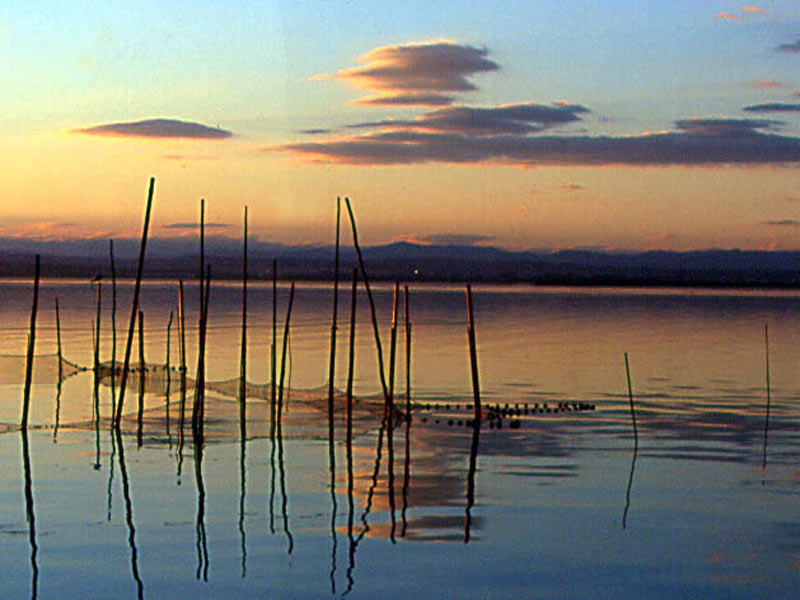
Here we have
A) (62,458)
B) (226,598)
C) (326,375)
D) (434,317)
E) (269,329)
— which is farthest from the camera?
(434,317)

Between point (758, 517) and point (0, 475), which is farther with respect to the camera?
point (0, 475)

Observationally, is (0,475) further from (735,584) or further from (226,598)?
(735,584)

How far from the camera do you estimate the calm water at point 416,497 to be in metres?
9.48

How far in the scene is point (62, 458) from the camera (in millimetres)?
14812

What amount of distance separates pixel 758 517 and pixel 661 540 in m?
1.44

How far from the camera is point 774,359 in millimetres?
32062

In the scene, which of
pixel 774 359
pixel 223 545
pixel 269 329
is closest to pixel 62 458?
pixel 223 545

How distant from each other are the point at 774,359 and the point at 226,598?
25380 millimetres

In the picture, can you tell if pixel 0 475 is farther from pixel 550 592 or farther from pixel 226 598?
pixel 550 592

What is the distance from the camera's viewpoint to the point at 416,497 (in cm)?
1255

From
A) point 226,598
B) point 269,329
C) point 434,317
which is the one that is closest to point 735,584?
point 226,598

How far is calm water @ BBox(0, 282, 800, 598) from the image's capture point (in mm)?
9484

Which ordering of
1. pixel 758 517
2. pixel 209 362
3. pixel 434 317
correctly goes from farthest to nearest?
pixel 434 317 < pixel 209 362 < pixel 758 517

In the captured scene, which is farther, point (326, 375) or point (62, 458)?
point (326, 375)
